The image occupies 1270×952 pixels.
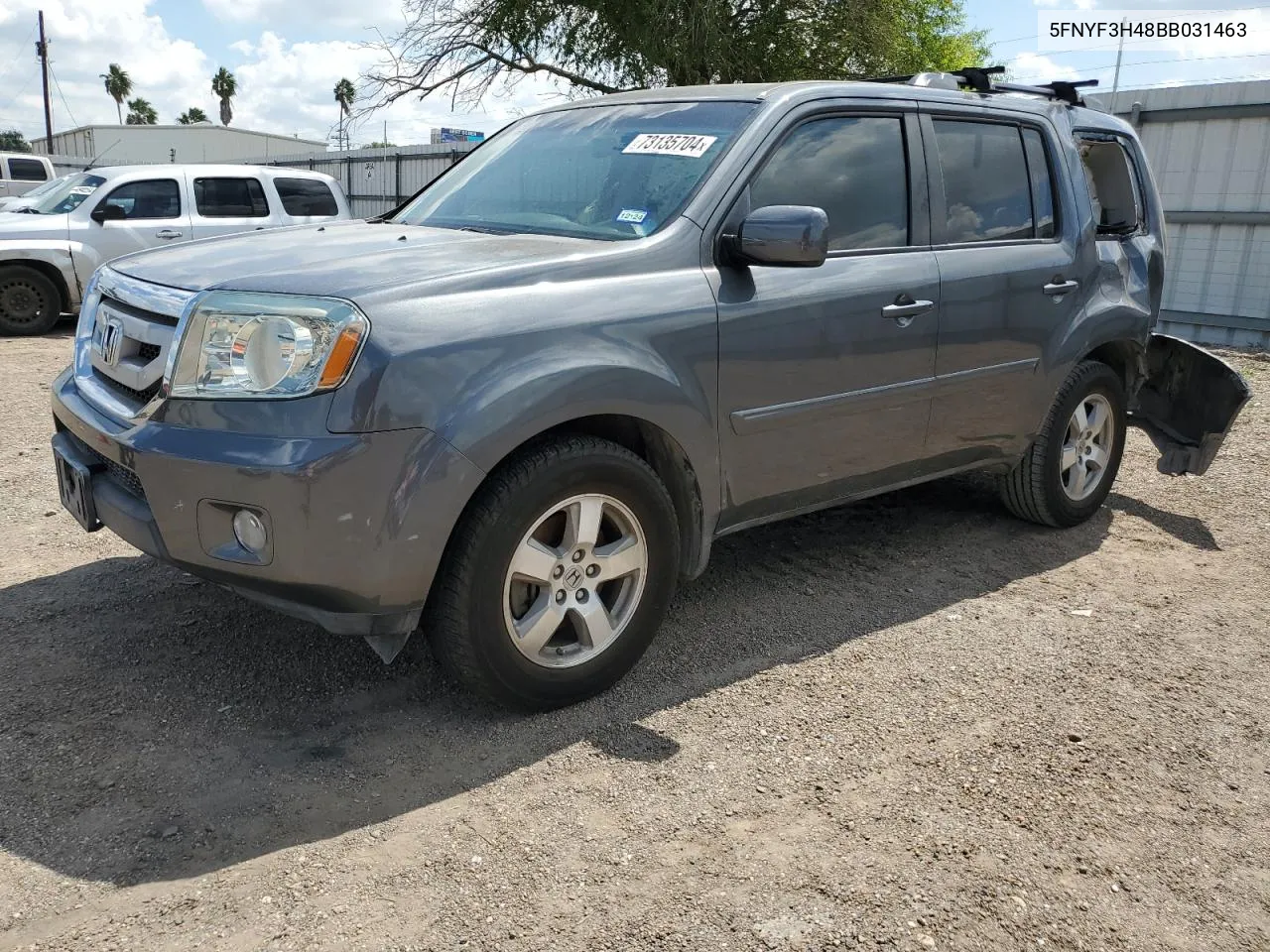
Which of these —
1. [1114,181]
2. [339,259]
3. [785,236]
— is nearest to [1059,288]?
[1114,181]

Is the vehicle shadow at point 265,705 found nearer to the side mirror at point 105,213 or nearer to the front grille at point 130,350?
the front grille at point 130,350

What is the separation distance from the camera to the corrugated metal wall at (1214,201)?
11.7 meters

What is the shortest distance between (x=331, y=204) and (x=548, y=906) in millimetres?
11263

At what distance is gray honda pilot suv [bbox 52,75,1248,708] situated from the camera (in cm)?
280

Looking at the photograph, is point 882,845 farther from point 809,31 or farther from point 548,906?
point 809,31

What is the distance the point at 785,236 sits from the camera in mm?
3285

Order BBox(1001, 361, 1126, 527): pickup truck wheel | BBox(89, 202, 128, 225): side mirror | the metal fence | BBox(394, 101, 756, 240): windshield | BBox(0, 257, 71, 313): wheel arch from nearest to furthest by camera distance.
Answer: BBox(394, 101, 756, 240): windshield
BBox(1001, 361, 1126, 527): pickup truck wheel
BBox(0, 257, 71, 313): wheel arch
BBox(89, 202, 128, 225): side mirror
the metal fence

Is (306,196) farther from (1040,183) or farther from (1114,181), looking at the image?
(1040,183)

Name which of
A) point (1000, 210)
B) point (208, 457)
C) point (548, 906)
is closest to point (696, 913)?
point (548, 906)

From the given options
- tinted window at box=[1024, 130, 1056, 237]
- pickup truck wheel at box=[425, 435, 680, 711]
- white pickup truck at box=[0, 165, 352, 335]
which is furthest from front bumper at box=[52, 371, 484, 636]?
white pickup truck at box=[0, 165, 352, 335]

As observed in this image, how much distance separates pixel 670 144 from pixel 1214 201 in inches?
417

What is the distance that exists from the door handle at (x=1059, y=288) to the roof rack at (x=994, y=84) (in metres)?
0.91

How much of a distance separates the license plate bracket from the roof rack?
3.30 metres

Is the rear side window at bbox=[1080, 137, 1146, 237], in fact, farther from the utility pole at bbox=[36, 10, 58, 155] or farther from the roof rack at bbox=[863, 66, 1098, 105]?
the utility pole at bbox=[36, 10, 58, 155]
